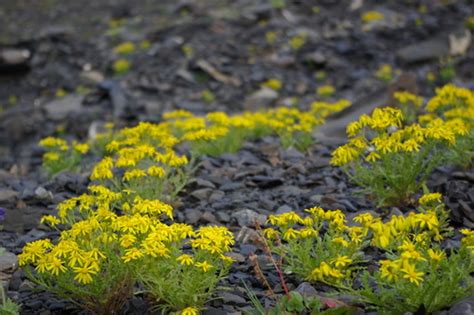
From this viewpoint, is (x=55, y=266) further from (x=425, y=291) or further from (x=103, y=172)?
(x=425, y=291)

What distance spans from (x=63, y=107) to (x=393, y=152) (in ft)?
32.2

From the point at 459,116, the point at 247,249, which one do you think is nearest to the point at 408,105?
the point at 459,116

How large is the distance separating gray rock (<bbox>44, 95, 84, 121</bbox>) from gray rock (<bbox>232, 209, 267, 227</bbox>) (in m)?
8.20

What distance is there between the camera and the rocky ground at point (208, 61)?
38.9 feet

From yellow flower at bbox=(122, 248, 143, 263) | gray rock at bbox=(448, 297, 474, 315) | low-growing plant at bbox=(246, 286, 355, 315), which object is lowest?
low-growing plant at bbox=(246, 286, 355, 315)

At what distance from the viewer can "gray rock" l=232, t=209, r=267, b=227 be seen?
16.6 ft

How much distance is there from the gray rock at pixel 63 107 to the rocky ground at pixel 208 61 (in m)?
0.04

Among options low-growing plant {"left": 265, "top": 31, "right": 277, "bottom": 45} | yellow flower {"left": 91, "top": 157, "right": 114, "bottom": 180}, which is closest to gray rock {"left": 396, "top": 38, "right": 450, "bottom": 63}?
low-growing plant {"left": 265, "top": 31, "right": 277, "bottom": 45}

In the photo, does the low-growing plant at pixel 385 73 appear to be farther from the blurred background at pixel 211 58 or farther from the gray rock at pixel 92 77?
the gray rock at pixel 92 77

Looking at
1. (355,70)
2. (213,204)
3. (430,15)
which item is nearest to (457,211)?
(213,204)

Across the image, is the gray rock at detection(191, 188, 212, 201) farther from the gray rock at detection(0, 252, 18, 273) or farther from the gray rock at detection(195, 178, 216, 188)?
the gray rock at detection(0, 252, 18, 273)

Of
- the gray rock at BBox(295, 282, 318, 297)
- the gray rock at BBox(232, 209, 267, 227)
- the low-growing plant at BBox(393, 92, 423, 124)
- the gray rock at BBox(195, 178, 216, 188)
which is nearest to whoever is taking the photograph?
the gray rock at BBox(295, 282, 318, 297)

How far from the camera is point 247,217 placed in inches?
204

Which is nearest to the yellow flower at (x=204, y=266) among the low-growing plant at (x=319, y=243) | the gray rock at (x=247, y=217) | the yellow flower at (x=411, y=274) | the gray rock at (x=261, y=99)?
the low-growing plant at (x=319, y=243)
